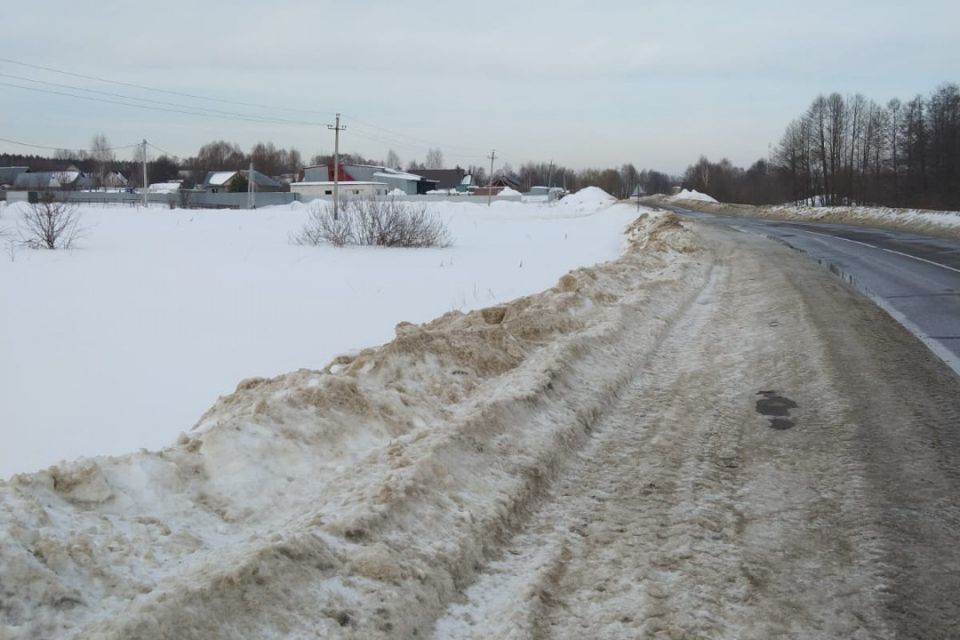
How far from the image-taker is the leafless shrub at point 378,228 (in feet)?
82.4

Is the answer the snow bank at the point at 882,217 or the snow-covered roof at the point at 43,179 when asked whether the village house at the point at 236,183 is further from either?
the snow bank at the point at 882,217

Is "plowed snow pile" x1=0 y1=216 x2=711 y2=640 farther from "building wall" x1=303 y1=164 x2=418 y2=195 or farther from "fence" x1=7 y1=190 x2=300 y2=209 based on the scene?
"building wall" x1=303 y1=164 x2=418 y2=195

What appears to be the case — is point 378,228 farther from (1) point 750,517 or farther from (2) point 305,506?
(1) point 750,517

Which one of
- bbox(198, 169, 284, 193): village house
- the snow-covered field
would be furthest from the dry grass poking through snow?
bbox(198, 169, 284, 193): village house

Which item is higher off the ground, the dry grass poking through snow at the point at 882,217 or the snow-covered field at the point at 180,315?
the dry grass poking through snow at the point at 882,217

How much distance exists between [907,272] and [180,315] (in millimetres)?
14664

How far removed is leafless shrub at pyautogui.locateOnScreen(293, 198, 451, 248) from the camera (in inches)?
989

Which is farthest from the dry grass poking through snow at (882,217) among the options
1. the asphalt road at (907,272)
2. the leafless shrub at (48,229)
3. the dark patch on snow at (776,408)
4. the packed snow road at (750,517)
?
the leafless shrub at (48,229)

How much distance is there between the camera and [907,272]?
1636 centimetres

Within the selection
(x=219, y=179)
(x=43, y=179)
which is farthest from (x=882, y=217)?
(x=43, y=179)

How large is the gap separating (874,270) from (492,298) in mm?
9126

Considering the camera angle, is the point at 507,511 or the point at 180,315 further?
the point at 180,315

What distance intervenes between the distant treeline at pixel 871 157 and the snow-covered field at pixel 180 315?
4046 centimetres

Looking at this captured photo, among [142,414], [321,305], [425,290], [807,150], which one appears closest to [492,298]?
[425,290]
